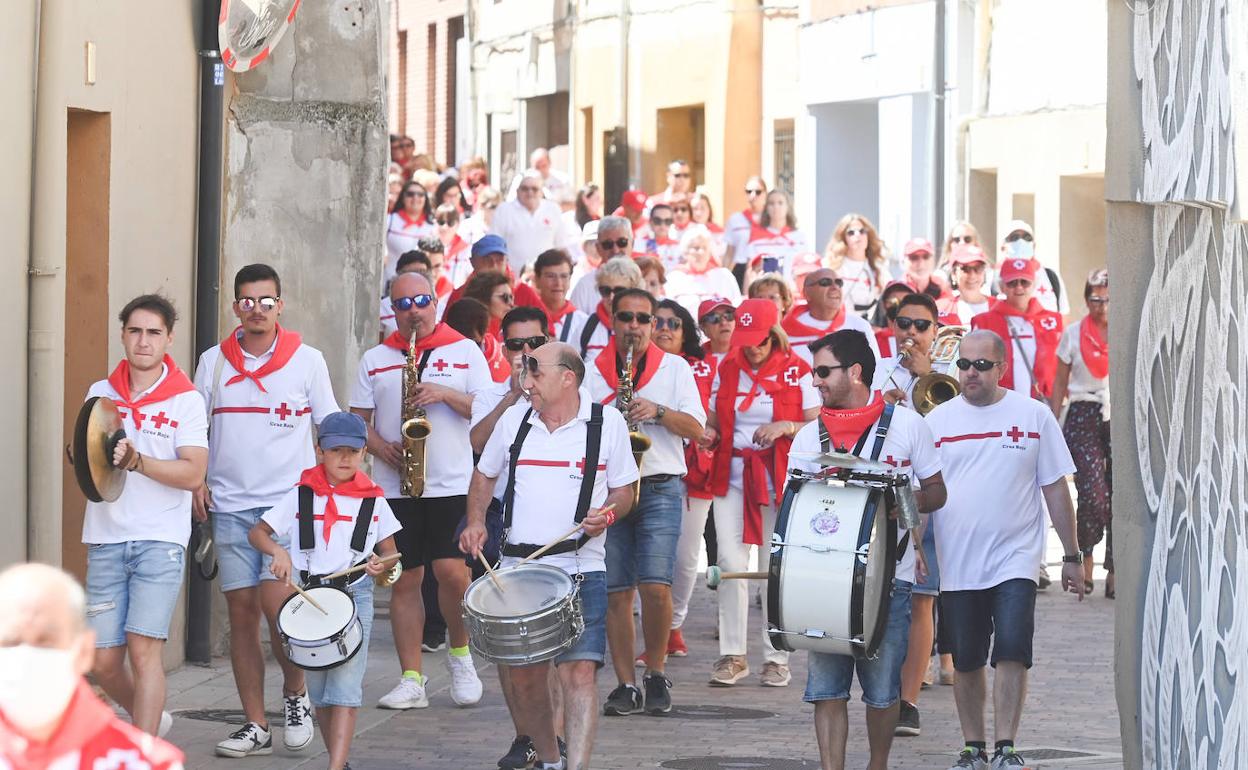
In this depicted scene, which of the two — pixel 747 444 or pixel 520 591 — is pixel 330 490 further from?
pixel 747 444

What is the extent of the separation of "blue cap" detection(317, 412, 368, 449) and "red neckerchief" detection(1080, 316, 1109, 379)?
19.8 ft

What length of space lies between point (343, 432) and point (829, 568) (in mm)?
2053

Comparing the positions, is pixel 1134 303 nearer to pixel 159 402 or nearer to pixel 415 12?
pixel 159 402

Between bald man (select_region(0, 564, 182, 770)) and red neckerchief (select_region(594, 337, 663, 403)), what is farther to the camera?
red neckerchief (select_region(594, 337, 663, 403))

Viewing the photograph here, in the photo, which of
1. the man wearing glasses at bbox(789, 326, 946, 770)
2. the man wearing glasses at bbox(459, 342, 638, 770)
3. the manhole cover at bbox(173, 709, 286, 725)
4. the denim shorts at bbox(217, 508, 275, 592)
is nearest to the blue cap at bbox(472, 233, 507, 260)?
the manhole cover at bbox(173, 709, 286, 725)

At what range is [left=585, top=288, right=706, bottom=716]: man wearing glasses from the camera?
10.6m

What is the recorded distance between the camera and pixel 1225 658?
7301 millimetres

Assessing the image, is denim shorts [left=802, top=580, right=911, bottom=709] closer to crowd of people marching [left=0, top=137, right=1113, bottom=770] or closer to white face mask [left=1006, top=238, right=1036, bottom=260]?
crowd of people marching [left=0, top=137, right=1113, bottom=770]

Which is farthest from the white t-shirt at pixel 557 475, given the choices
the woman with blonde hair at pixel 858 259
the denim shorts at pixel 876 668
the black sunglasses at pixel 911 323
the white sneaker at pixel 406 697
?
the woman with blonde hair at pixel 858 259

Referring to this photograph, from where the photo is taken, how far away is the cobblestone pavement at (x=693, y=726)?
9578 millimetres

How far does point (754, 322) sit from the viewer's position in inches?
445

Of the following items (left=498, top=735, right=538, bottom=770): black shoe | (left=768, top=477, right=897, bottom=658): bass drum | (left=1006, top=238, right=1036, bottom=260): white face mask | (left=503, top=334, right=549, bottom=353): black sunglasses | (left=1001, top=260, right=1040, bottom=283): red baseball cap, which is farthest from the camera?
(left=1006, top=238, right=1036, bottom=260): white face mask

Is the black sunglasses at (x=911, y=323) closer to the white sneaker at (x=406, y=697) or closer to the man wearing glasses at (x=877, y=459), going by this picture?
the man wearing glasses at (x=877, y=459)

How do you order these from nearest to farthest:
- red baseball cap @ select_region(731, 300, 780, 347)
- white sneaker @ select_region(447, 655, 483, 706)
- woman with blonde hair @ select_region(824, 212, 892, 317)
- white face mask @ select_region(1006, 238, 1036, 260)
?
white sneaker @ select_region(447, 655, 483, 706), red baseball cap @ select_region(731, 300, 780, 347), white face mask @ select_region(1006, 238, 1036, 260), woman with blonde hair @ select_region(824, 212, 892, 317)
